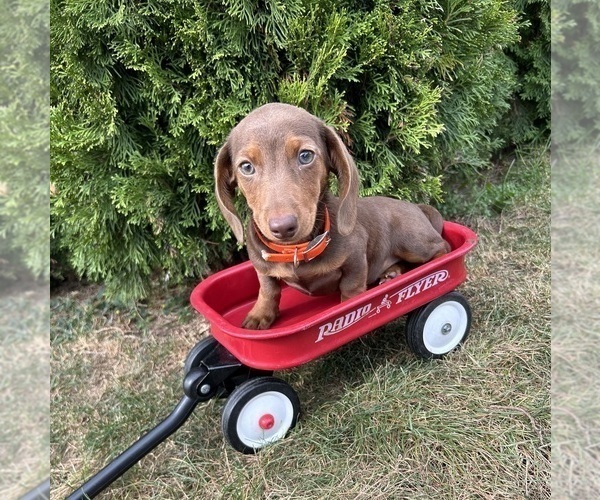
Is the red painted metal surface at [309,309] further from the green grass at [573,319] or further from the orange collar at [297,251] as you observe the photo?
the green grass at [573,319]

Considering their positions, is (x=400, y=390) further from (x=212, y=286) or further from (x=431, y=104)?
(x=431, y=104)

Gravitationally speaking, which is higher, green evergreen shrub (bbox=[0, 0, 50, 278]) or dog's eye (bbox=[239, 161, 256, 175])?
green evergreen shrub (bbox=[0, 0, 50, 278])

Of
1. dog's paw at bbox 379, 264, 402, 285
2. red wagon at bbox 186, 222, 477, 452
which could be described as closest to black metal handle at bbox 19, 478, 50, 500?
red wagon at bbox 186, 222, 477, 452

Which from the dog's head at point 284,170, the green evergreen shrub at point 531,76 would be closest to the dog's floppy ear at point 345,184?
the dog's head at point 284,170

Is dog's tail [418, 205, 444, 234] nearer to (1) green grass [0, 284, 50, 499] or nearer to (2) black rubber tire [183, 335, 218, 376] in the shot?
(2) black rubber tire [183, 335, 218, 376]

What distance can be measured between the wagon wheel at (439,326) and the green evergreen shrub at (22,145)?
1.98 metres

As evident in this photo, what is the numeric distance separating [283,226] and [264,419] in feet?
2.83

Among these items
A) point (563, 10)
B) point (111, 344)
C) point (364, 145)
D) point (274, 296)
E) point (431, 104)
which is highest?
point (563, 10)

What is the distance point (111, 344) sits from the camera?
3.14 metres

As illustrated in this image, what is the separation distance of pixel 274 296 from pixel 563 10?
168 centimetres

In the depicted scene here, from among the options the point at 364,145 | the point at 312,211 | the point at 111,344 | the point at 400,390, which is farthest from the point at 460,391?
the point at 111,344

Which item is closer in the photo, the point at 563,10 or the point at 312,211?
the point at 563,10

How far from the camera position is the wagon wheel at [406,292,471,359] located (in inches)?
97.4

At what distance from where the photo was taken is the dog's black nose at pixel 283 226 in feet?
5.83
